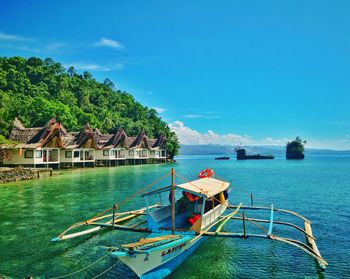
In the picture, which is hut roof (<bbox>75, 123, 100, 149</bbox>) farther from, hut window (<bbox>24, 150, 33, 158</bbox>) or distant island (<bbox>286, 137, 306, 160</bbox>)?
distant island (<bbox>286, 137, 306, 160</bbox>)

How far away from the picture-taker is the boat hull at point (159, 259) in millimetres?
8312

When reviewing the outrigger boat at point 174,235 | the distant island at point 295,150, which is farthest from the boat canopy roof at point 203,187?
the distant island at point 295,150

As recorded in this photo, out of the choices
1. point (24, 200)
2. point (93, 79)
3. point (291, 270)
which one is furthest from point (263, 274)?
point (93, 79)

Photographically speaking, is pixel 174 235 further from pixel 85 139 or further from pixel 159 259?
pixel 85 139

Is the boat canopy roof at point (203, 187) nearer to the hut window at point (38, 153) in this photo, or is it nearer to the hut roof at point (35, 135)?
the hut roof at point (35, 135)

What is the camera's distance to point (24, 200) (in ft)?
73.4

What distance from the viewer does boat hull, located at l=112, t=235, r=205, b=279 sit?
8.31 metres

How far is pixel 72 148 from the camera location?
49469mm

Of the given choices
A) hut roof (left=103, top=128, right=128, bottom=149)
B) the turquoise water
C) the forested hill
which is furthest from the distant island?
the turquoise water

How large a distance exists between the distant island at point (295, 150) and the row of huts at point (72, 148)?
209 ft

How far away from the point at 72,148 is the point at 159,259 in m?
43.2

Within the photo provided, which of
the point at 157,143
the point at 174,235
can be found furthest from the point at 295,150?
the point at 174,235

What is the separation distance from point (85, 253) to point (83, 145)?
42559 millimetres

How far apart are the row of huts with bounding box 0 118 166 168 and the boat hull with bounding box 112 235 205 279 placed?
34.5 metres
